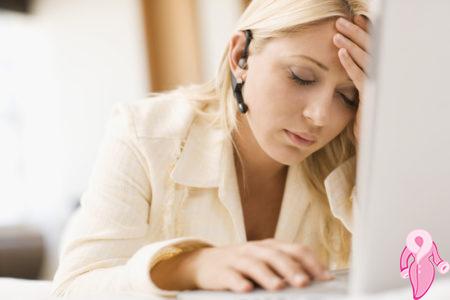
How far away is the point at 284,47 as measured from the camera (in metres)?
1.02

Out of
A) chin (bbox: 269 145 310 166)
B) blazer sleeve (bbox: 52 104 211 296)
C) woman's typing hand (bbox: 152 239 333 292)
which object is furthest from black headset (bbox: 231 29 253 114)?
woman's typing hand (bbox: 152 239 333 292)

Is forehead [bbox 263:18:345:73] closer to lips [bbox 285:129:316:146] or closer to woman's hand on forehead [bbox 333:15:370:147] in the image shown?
woman's hand on forehead [bbox 333:15:370:147]

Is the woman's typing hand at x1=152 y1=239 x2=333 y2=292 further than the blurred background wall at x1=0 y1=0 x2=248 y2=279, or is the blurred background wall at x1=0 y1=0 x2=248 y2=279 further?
the blurred background wall at x1=0 y1=0 x2=248 y2=279

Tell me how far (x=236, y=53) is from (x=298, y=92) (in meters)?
0.22

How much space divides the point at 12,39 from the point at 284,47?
318 centimetres

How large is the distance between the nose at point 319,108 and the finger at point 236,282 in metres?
0.42

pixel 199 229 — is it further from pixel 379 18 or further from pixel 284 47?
pixel 379 18

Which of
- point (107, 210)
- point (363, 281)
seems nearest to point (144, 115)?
point (107, 210)

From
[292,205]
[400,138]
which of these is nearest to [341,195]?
[292,205]

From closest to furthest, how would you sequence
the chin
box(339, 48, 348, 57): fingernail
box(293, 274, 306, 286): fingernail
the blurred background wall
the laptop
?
the laptop < box(293, 274, 306, 286): fingernail < box(339, 48, 348, 57): fingernail < the chin < the blurred background wall

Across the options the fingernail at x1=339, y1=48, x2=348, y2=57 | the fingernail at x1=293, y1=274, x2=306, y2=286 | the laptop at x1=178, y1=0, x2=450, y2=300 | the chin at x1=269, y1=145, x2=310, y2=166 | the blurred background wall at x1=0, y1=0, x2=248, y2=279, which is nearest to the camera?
the laptop at x1=178, y1=0, x2=450, y2=300

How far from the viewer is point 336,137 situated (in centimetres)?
127

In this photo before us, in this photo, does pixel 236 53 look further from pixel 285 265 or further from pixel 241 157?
pixel 285 265

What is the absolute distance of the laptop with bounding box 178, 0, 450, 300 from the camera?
0.46 metres
